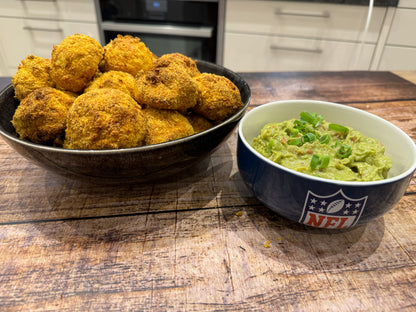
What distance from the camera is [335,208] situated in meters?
0.64

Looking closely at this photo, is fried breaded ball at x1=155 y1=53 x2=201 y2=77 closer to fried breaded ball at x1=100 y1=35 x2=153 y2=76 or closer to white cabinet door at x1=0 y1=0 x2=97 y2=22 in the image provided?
fried breaded ball at x1=100 y1=35 x2=153 y2=76

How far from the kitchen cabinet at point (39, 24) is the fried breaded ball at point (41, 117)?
2.03 metres

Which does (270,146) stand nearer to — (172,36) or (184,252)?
(184,252)

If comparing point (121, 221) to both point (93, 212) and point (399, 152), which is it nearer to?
point (93, 212)

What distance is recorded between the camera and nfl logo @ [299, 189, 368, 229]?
0.63m

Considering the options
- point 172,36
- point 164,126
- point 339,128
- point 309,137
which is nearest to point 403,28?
point 172,36

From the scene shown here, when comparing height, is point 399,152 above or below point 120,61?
below

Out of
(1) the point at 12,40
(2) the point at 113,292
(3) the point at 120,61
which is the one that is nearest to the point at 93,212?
(2) the point at 113,292

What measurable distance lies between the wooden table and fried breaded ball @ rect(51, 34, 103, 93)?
0.28 meters

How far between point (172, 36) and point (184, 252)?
2179 millimetres

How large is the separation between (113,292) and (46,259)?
177 millimetres

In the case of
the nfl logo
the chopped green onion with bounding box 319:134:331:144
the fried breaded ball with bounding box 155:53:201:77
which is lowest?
the nfl logo

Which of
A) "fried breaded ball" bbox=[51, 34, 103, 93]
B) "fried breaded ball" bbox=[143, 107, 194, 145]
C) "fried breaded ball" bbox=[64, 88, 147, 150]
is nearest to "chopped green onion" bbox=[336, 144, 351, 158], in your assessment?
"fried breaded ball" bbox=[143, 107, 194, 145]

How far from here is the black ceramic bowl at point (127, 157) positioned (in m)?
0.64
